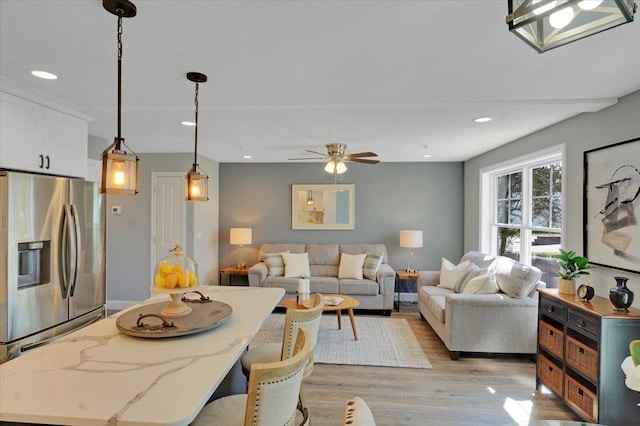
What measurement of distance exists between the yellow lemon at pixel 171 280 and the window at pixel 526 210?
3545mm

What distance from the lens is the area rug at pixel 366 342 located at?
3.45 meters

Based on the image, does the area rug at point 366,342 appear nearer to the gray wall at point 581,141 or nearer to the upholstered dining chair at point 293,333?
the upholstered dining chair at point 293,333

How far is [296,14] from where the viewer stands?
153cm

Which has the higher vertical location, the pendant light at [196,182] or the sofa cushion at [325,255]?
the pendant light at [196,182]

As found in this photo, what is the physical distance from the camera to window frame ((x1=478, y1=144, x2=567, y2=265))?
3.40 meters

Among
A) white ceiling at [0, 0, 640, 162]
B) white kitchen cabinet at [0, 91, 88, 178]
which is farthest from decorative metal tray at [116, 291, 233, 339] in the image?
white kitchen cabinet at [0, 91, 88, 178]

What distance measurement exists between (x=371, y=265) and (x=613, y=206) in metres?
3.20

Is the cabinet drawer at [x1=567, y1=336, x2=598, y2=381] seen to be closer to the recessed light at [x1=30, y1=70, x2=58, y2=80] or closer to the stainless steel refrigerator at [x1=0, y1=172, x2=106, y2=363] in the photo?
the stainless steel refrigerator at [x1=0, y1=172, x2=106, y2=363]

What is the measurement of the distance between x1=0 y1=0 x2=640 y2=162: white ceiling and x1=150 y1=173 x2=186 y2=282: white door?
1.77 m

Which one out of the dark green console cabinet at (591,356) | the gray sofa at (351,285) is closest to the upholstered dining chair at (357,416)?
the dark green console cabinet at (591,356)

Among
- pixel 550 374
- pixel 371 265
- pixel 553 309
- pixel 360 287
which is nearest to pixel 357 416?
pixel 553 309

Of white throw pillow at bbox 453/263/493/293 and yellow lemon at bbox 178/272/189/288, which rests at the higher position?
yellow lemon at bbox 178/272/189/288

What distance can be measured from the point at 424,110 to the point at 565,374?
2409 millimetres

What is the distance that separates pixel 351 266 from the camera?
5371 millimetres
